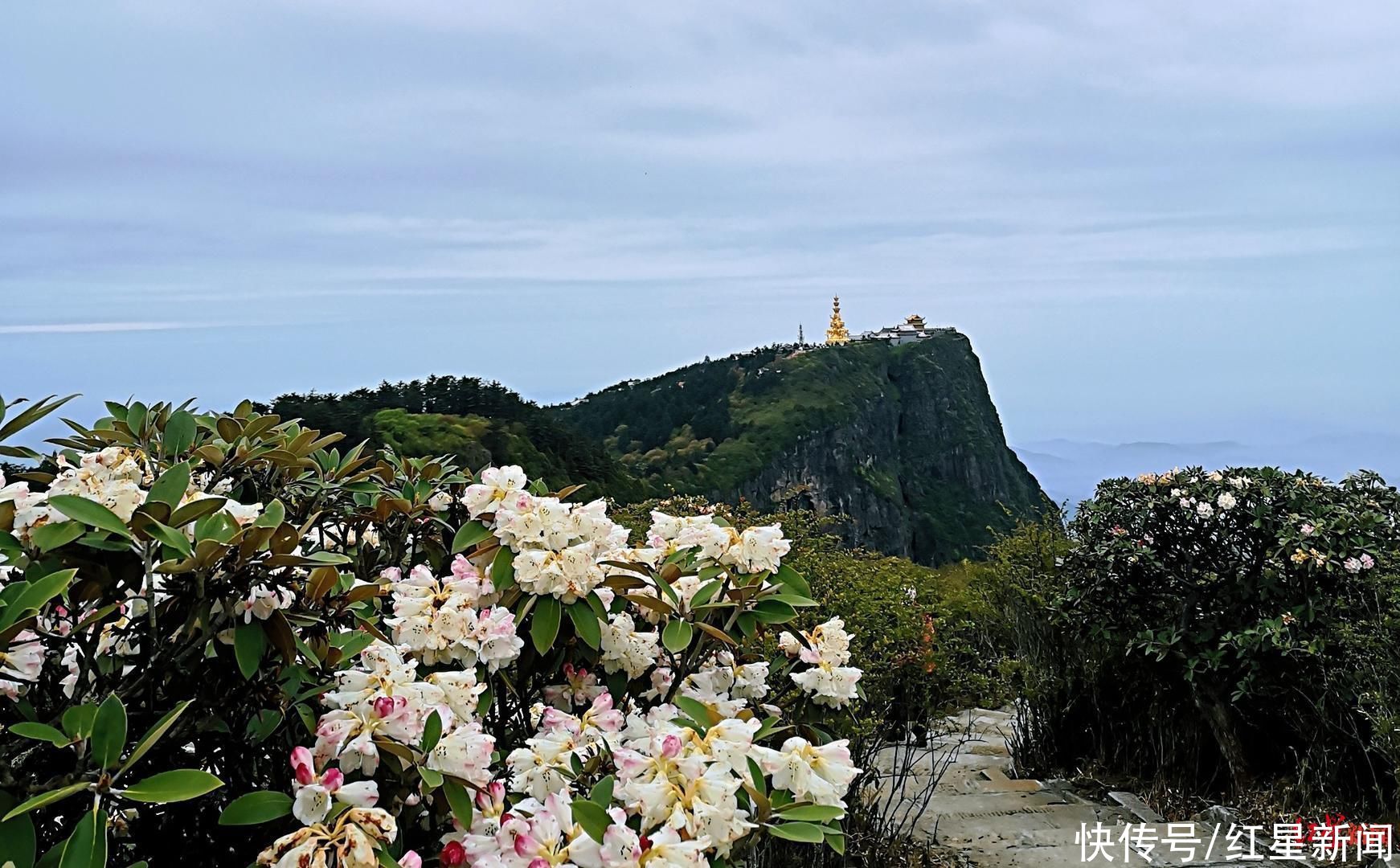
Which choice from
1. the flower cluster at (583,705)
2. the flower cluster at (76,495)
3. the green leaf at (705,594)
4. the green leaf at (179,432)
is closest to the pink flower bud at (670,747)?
the flower cluster at (583,705)

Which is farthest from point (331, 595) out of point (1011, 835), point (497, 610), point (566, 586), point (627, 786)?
point (1011, 835)

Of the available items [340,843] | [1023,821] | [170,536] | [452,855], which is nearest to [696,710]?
[452,855]

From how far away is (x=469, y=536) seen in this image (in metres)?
2.01

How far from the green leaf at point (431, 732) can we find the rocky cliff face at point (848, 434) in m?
52.6

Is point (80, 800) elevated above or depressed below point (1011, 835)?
above

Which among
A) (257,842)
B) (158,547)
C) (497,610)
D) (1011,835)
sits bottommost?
(1011,835)

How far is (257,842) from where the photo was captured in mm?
1504

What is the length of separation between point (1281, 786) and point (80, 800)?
168 inches

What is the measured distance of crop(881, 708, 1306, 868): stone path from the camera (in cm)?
354

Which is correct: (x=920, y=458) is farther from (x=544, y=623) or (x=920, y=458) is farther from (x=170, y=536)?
(x=170, y=536)

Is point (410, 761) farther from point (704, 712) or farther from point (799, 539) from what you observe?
point (799, 539)

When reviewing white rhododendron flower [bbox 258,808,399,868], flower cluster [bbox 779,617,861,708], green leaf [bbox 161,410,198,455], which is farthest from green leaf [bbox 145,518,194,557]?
flower cluster [bbox 779,617,861,708]

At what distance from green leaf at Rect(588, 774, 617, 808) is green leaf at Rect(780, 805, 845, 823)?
250 millimetres

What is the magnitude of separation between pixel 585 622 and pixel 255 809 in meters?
0.64
